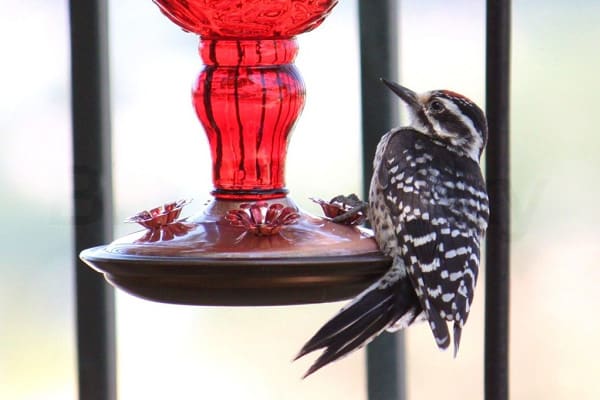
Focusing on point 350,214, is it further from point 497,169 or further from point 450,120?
point 450,120

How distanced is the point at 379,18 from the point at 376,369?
36.4 inches

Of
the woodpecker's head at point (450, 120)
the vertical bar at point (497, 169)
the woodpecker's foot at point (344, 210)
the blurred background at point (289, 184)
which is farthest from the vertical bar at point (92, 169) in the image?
the blurred background at point (289, 184)

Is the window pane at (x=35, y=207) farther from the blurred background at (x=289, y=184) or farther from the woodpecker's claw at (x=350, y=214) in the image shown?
the woodpecker's claw at (x=350, y=214)

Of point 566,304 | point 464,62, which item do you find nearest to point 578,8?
point 464,62

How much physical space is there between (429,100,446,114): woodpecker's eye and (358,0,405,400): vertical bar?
0.61 ft

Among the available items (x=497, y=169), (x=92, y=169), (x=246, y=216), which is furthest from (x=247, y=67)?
(x=92, y=169)

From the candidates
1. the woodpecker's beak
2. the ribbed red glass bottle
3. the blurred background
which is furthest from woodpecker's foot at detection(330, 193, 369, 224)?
the blurred background

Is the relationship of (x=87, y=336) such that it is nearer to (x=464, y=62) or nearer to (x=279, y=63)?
(x=279, y=63)

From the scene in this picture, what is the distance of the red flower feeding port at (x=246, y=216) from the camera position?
2.28 m

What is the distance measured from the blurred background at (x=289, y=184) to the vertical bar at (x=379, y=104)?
3.08ft

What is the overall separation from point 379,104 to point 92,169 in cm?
76

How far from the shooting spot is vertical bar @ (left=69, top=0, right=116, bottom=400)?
→ 2924 mm

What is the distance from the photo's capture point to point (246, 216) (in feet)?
7.88

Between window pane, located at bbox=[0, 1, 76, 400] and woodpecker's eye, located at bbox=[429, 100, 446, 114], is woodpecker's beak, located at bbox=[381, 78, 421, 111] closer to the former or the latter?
woodpecker's eye, located at bbox=[429, 100, 446, 114]
